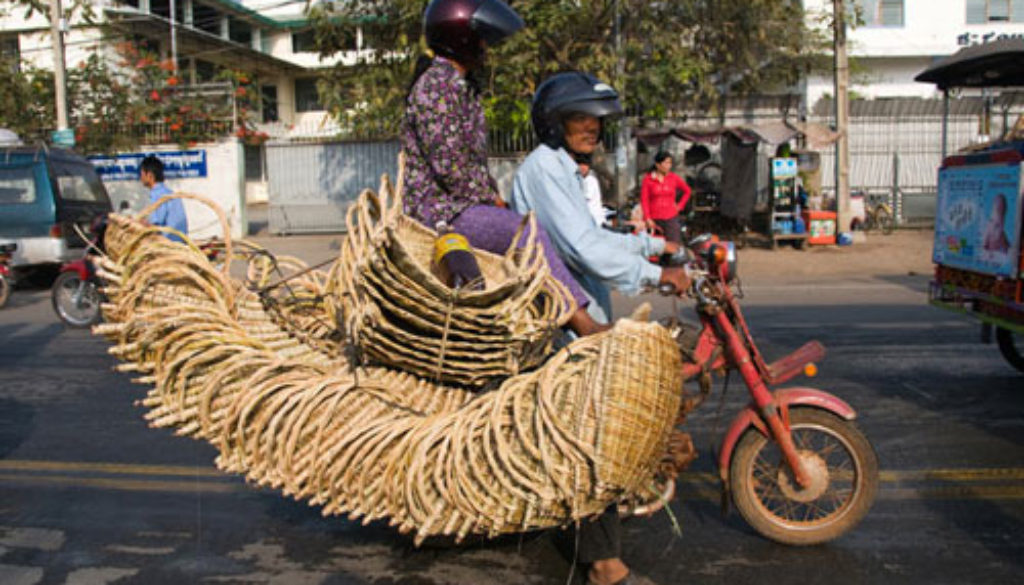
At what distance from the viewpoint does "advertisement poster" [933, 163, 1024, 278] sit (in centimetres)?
572

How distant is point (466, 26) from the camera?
11.5 feet

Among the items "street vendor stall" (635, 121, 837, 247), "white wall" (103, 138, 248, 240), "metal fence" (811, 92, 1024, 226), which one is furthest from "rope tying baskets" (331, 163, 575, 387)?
"metal fence" (811, 92, 1024, 226)

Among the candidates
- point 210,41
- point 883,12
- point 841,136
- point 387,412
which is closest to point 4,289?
point 387,412

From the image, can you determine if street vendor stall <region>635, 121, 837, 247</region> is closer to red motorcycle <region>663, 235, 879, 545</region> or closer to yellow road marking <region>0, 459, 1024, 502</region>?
yellow road marking <region>0, 459, 1024, 502</region>

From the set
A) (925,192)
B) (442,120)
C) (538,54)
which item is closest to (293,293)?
(442,120)

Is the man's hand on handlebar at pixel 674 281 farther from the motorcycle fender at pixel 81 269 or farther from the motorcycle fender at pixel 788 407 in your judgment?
the motorcycle fender at pixel 81 269

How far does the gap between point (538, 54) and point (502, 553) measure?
14.2 metres

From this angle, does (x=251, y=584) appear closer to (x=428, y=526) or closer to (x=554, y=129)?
(x=428, y=526)

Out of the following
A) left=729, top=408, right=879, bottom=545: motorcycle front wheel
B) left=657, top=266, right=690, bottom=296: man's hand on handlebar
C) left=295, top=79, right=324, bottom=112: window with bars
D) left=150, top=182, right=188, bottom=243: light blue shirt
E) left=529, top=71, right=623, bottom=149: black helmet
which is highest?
left=295, top=79, right=324, bottom=112: window with bars

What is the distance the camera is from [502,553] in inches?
144

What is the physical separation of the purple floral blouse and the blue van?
10907mm

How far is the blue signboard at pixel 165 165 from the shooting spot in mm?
19516

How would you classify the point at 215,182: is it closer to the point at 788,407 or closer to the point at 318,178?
the point at 318,178

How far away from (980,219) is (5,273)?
36.7ft
